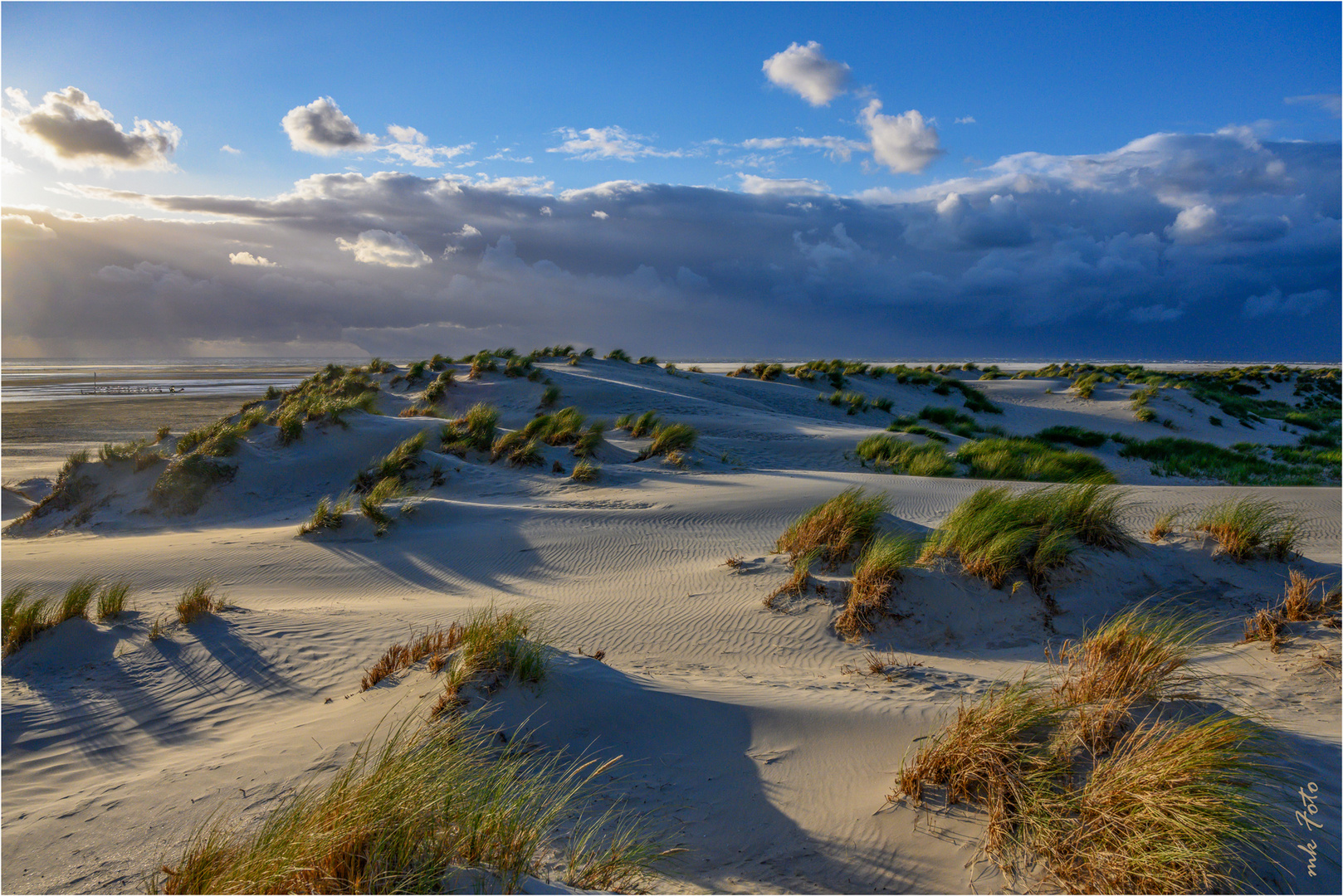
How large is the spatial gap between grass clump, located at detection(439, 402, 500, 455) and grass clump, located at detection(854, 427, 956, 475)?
28.0 ft

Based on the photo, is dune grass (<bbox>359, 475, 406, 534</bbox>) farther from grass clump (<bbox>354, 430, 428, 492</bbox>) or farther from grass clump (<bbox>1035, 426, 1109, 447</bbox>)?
grass clump (<bbox>1035, 426, 1109, 447</bbox>)

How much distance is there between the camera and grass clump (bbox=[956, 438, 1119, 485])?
44.6 ft

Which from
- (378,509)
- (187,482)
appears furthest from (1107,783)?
(187,482)

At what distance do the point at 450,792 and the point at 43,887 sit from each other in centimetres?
207

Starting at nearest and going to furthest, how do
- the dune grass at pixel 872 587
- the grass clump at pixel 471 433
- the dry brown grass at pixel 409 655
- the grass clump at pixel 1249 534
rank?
1. the dry brown grass at pixel 409 655
2. the dune grass at pixel 872 587
3. the grass clump at pixel 1249 534
4. the grass clump at pixel 471 433

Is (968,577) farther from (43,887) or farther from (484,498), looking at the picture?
(484,498)

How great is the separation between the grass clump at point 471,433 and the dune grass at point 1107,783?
505 inches

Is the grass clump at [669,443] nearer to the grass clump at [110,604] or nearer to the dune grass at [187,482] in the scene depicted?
the dune grass at [187,482]

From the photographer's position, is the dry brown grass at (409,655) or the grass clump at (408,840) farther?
the dry brown grass at (409,655)

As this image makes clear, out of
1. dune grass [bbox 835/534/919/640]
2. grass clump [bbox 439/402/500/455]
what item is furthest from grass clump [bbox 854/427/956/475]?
grass clump [bbox 439/402/500/455]

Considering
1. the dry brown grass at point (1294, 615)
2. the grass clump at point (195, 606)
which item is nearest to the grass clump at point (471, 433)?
the grass clump at point (195, 606)

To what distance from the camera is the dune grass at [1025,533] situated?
251 inches

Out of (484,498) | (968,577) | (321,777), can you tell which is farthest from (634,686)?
(484,498)

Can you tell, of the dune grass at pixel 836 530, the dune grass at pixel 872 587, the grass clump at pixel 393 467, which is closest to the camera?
the dune grass at pixel 872 587
